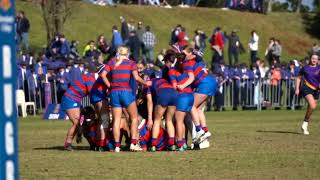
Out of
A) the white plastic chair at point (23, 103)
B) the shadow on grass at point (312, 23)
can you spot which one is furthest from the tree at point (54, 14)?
the shadow on grass at point (312, 23)

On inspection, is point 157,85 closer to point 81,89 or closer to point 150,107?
point 150,107

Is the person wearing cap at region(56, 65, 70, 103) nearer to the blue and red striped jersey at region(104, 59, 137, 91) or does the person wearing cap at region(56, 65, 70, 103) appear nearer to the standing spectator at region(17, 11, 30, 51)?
the standing spectator at region(17, 11, 30, 51)

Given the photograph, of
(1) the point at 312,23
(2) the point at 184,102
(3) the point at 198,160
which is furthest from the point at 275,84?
(1) the point at 312,23

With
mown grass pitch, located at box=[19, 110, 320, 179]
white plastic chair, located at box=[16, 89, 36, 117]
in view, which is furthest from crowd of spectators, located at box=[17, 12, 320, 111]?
mown grass pitch, located at box=[19, 110, 320, 179]

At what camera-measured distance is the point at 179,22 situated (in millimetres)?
53062

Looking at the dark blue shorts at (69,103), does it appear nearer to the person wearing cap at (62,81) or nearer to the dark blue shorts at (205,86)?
the dark blue shorts at (205,86)

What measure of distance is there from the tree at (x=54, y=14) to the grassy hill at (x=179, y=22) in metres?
1.52

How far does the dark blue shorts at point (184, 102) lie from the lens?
614 inches

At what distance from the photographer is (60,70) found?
31.3 metres

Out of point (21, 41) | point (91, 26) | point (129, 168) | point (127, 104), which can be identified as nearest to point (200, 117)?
point (127, 104)

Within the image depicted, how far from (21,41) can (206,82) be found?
23134mm

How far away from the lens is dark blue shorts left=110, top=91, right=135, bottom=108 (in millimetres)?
14953

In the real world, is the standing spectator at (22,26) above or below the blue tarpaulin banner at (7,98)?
below

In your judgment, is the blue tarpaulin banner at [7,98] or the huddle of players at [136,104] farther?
the huddle of players at [136,104]
